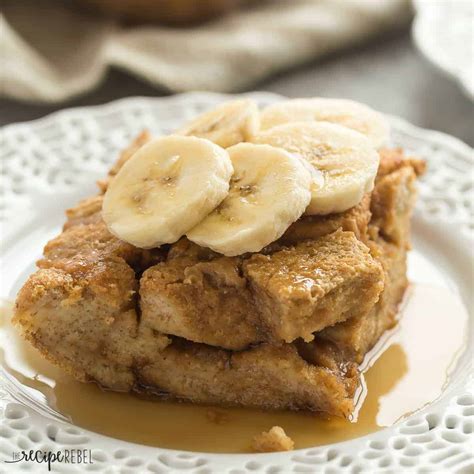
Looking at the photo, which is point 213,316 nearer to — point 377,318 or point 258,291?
point 258,291

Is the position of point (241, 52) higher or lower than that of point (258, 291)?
lower

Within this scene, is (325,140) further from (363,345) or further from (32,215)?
(32,215)

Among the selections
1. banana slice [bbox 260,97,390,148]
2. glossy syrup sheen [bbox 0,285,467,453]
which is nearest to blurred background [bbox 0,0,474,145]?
banana slice [bbox 260,97,390,148]

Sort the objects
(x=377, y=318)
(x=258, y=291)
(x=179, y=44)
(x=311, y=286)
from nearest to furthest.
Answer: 1. (x=311, y=286)
2. (x=258, y=291)
3. (x=377, y=318)
4. (x=179, y=44)

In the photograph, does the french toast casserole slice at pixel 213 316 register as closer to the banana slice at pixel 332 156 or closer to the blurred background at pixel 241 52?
the banana slice at pixel 332 156

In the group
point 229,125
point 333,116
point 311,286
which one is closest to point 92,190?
point 229,125
